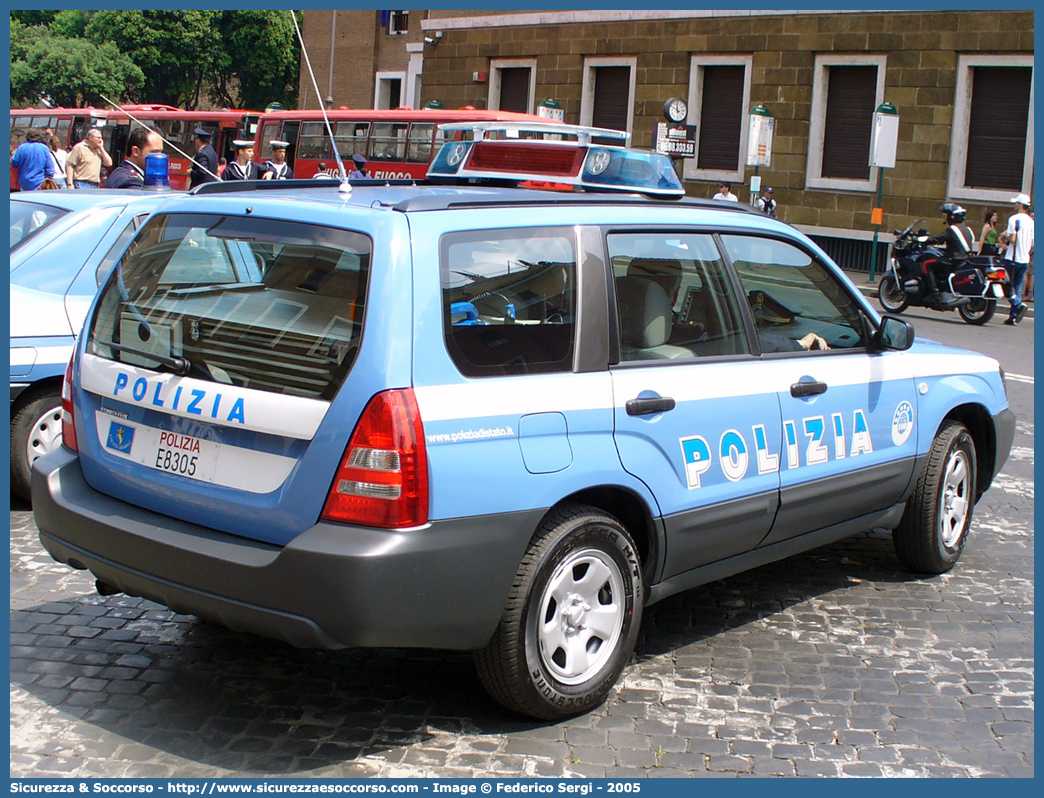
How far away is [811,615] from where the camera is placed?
511 cm

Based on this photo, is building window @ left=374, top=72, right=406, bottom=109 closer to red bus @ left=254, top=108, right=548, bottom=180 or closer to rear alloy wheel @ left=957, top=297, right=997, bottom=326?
red bus @ left=254, top=108, right=548, bottom=180

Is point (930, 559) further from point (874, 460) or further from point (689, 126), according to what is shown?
point (689, 126)

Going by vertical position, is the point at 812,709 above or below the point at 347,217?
below

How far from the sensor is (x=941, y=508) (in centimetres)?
561

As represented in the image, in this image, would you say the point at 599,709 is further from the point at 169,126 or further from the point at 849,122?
the point at 169,126

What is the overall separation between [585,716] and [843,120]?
26.5 meters

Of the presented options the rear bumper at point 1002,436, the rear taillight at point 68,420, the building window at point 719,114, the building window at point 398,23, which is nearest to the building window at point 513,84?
the building window at point 719,114

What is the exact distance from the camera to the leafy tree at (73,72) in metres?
62.9

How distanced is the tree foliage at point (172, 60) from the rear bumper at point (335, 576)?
59.1m

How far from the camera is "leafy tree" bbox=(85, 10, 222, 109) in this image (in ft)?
203

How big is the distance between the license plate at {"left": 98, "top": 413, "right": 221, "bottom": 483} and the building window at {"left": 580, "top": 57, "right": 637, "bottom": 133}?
29.6 m

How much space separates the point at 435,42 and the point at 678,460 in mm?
35475

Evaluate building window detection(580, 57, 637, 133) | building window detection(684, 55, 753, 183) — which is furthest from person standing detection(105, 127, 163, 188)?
building window detection(580, 57, 637, 133)

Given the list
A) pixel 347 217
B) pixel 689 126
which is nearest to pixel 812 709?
pixel 347 217
